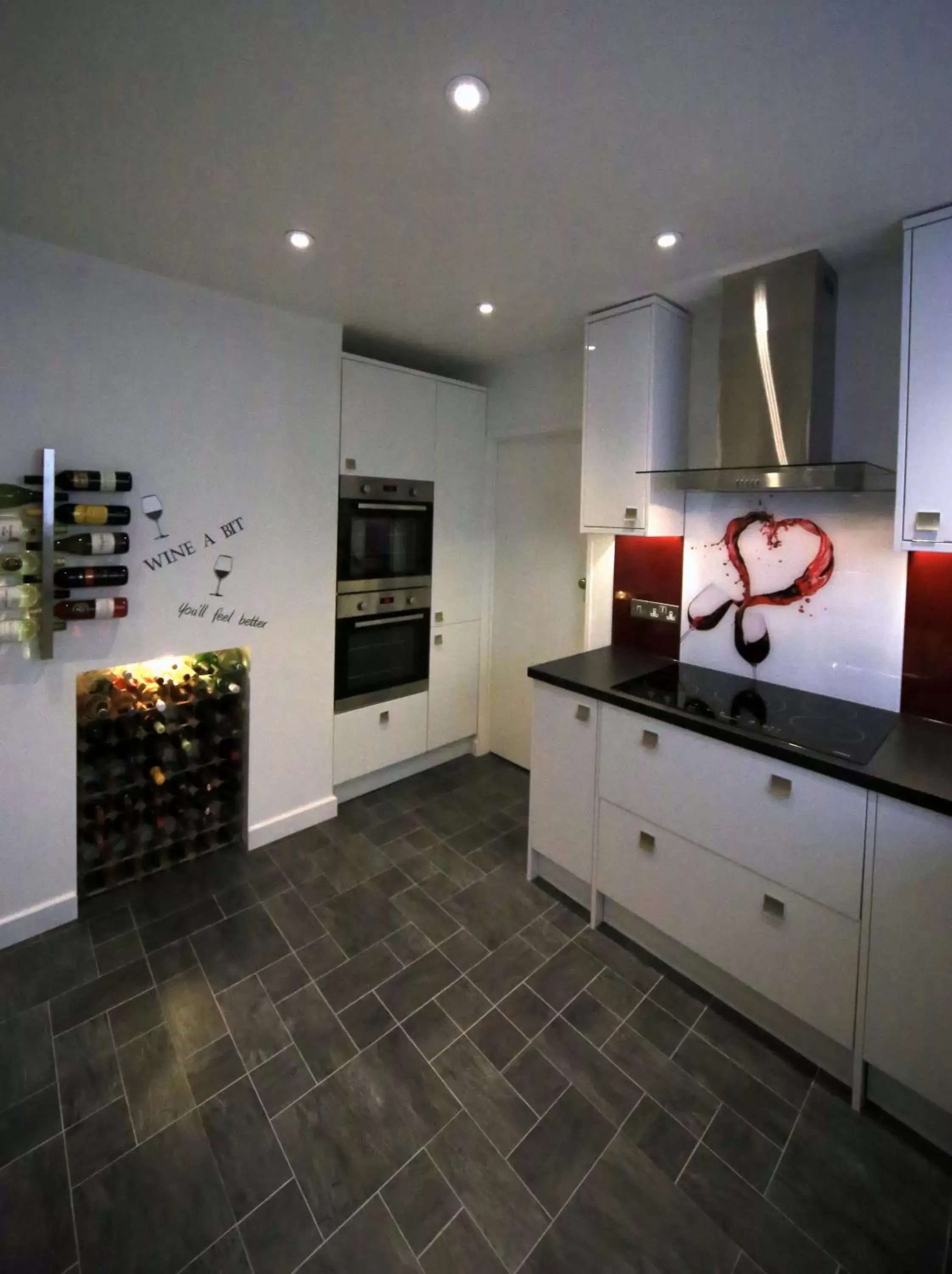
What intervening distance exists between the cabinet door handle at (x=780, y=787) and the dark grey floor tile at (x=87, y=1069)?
6.58 ft

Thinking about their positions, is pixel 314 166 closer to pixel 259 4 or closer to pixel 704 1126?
pixel 259 4

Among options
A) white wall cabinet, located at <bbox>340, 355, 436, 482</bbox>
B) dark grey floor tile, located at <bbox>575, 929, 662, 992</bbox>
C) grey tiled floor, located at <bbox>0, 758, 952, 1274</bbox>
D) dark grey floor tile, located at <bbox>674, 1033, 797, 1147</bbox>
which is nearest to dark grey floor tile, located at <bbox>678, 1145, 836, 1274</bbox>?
grey tiled floor, located at <bbox>0, 758, 952, 1274</bbox>

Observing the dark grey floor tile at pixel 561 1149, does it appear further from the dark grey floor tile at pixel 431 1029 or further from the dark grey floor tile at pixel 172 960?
the dark grey floor tile at pixel 172 960

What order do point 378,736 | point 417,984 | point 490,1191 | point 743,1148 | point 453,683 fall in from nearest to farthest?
point 490,1191 → point 743,1148 → point 417,984 → point 378,736 → point 453,683

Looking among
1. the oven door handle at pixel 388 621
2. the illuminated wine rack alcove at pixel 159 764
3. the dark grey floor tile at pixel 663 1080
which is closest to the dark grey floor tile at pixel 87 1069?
the illuminated wine rack alcove at pixel 159 764

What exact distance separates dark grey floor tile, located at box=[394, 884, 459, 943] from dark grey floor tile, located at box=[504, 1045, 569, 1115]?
21.6 inches

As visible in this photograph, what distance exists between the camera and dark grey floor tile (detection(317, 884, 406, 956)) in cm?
215

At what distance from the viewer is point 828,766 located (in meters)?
1.55

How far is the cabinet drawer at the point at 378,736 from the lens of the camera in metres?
3.03

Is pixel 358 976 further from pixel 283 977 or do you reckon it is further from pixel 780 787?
pixel 780 787

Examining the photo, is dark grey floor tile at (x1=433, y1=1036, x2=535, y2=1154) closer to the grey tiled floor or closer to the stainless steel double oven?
the grey tiled floor

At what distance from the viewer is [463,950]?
2104 millimetres

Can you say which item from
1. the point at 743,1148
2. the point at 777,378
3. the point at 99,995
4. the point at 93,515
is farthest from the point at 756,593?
the point at 99,995

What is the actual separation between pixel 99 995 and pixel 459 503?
8.96 ft
